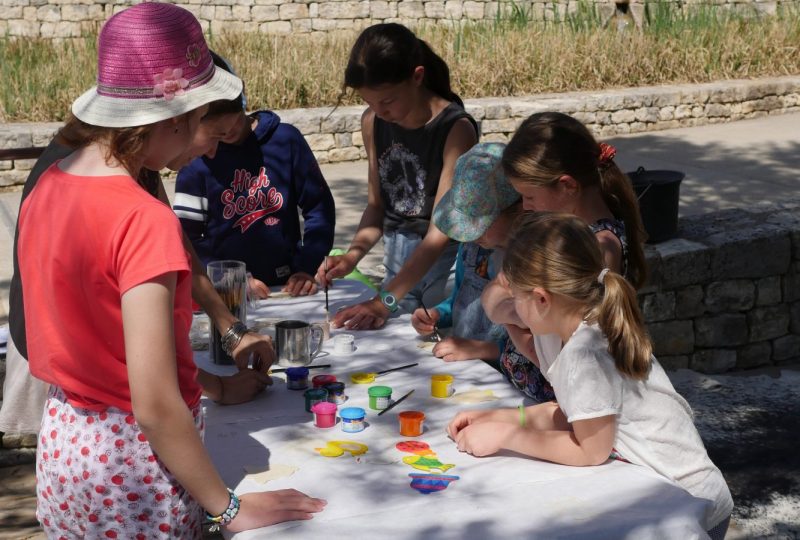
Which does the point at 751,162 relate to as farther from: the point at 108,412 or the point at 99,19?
the point at 99,19

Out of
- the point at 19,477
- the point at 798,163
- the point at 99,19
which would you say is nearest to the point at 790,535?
the point at 19,477

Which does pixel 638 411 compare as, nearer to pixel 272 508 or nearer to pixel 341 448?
pixel 341 448

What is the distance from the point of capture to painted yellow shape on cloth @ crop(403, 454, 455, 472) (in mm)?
2273

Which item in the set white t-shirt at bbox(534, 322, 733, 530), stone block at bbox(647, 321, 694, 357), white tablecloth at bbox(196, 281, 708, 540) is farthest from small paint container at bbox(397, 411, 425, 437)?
stone block at bbox(647, 321, 694, 357)

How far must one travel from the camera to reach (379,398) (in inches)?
103

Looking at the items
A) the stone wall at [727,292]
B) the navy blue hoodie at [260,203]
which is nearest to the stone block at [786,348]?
the stone wall at [727,292]

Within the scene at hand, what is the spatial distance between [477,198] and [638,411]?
3.46 feet

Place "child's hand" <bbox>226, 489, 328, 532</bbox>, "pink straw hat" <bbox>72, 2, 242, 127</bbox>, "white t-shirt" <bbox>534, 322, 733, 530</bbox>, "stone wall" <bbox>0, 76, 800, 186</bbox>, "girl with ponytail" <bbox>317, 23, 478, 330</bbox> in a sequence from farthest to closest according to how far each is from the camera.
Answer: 1. "stone wall" <bbox>0, 76, 800, 186</bbox>
2. "girl with ponytail" <bbox>317, 23, 478, 330</bbox>
3. "white t-shirt" <bbox>534, 322, 733, 530</bbox>
4. "child's hand" <bbox>226, 489, 328, 532</bbox>
5. "pink straw hat" <bbox>72, 2, 242, 127</bbox>

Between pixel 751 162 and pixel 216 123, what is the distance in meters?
7.28

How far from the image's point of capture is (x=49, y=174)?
192cm

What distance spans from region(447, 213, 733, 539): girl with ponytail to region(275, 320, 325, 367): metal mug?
2.50 feet

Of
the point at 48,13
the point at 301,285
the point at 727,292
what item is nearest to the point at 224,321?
the point at 301,285

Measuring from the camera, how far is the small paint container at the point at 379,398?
2.62 metres

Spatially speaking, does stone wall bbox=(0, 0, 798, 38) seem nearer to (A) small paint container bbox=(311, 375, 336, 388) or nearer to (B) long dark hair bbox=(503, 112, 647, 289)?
(B) long dark hair bbox=(503, 112, 647, 289)
